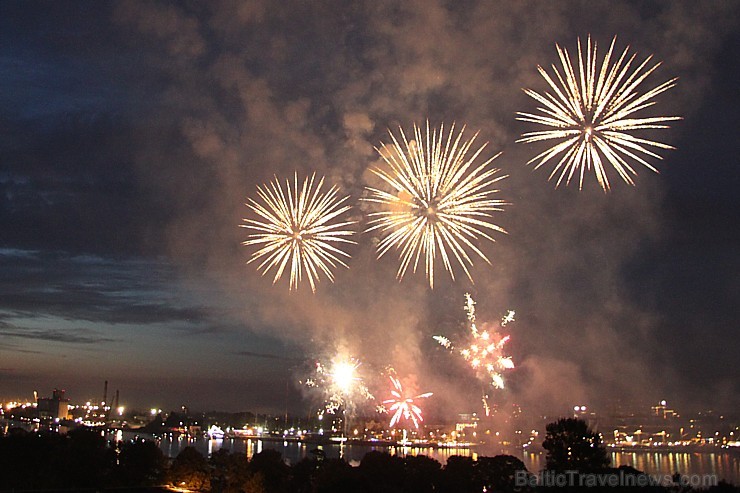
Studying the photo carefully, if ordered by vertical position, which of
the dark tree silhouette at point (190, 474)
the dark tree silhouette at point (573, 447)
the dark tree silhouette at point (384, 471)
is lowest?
the dark tree silhouette at point (190, 474)

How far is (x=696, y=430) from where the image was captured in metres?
141

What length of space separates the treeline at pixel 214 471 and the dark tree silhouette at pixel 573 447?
13.0 ft

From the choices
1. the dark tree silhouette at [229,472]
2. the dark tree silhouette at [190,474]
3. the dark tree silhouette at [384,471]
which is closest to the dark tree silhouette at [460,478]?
the dark tree silhouette at [384,471]

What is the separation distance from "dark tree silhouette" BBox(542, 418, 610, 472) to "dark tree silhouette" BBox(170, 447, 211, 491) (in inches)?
922

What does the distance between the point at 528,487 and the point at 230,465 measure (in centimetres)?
2052

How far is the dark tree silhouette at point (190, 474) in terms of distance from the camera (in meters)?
41.5

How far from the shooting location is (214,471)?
45.1 m

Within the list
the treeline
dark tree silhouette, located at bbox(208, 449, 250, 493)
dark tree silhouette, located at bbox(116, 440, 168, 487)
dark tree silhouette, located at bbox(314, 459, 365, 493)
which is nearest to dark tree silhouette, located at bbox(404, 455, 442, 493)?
the treeline

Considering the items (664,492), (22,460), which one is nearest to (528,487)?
(664,492)

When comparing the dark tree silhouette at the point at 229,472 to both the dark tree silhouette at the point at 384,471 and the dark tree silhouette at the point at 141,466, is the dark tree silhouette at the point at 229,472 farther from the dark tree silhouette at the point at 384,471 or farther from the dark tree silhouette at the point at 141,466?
the dark tree silhouette at the point at 384,471

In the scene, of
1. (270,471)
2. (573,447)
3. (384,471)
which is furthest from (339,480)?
(270,471)

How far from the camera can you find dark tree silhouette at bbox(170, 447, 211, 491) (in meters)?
41.5

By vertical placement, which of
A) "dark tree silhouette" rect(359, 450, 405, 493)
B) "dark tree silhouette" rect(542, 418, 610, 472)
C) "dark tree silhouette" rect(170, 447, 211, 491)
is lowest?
"dark tree silhouette" rect(170, 447, 211, 491)

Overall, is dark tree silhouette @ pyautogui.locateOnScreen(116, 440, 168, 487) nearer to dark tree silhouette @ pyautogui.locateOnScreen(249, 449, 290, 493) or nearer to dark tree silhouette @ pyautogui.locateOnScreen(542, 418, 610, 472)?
dark tree silhouette @ pyautogui.locateOnScreen(249, 449, 290, 493)
